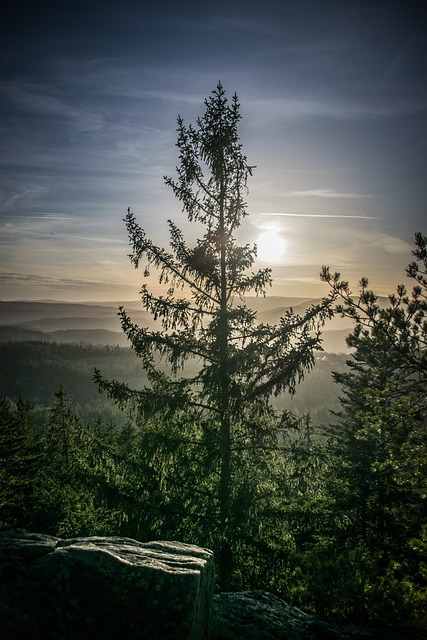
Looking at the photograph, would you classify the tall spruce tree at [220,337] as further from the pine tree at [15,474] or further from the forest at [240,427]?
the pine tree at [15,474]

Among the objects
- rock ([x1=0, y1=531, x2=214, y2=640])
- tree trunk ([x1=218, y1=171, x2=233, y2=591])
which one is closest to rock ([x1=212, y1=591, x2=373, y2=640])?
rock ([x1=0, y1=531, x2=214, y2=640])

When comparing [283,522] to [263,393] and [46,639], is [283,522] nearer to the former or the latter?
[263,393]

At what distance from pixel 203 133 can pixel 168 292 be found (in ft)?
15.6

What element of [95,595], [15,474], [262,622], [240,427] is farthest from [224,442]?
[15,474]

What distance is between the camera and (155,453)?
32.0 ft

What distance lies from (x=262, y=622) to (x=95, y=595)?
148 inches

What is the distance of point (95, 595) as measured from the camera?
177 inches

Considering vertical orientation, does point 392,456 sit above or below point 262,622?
above

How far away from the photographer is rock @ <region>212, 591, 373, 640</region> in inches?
239

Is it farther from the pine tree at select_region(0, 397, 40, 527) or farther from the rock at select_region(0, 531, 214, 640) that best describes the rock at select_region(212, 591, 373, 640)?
the pine tree at select_region(0, 397, 40, 527)

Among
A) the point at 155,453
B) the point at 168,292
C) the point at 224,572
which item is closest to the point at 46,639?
the point at 155,453

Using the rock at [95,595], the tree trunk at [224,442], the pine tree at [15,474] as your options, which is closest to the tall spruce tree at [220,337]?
the tree trunk at [224,442]

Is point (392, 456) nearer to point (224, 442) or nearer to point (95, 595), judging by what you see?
point (224, 442)

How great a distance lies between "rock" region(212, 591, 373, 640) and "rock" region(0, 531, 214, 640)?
1.35 metres
